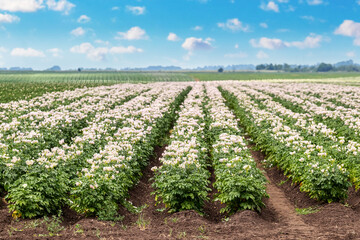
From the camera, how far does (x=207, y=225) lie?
296 inches

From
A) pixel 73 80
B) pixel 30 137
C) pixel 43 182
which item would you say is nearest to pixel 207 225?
pixel 43 182

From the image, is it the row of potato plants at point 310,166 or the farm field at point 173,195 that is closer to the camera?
the farm field at point 173,195

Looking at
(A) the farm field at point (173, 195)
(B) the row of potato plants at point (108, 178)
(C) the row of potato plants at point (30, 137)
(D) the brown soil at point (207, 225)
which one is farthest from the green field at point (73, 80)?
(D) the brown soil at point (207, 225)

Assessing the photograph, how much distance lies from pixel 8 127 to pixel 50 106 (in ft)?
30.2

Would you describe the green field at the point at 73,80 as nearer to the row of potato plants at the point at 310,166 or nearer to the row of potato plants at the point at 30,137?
the row of potato plants at the point at 30,137

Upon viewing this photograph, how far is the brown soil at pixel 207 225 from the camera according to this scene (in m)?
6.91

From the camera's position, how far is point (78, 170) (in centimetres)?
1003

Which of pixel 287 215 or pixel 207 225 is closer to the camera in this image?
pixel 207 225

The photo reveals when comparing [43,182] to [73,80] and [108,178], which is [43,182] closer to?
[108,178]

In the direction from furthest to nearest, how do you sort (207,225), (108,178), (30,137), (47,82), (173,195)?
(47,82) < (30,137) < (108,178) < (173,195) < (207,225)

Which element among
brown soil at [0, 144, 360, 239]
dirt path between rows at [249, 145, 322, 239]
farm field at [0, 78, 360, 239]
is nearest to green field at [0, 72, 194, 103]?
farm field at [0, 78, 360, 239]

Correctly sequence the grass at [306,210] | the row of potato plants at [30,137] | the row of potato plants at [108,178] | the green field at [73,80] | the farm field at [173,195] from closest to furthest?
the farm field at [173,195] < the row of potato plants at [108,178] < the grass at [306,210] < the row of potato plants at [30,137] < the green field at [73,80]

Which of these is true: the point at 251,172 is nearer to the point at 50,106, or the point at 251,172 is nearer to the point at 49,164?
the point at 49,164

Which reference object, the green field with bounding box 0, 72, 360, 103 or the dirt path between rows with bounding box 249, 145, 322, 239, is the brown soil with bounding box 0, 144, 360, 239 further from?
the green field with bounding box 0, 72, 360, 103
